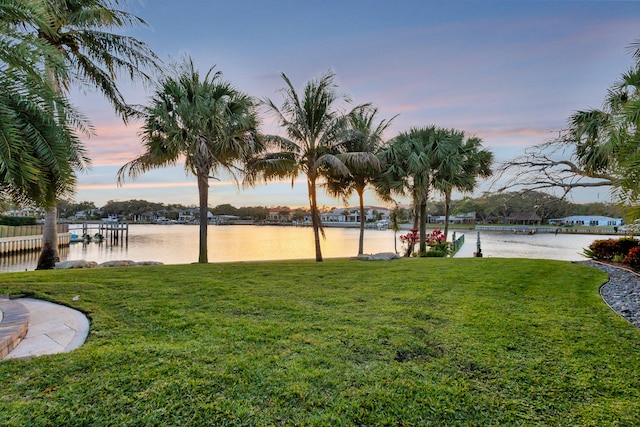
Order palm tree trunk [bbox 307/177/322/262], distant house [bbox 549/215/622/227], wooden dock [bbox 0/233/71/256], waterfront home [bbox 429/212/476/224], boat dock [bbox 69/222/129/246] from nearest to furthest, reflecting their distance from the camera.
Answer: palm tree trunk [bbox 307/177/322/262] → wooden dock [bbox 0/233/71/256] → boat dock [bbox 69/222/129/246] → distant house [bbox 549/215/622/227] → waterfront home [bbox 429/212/476/224]

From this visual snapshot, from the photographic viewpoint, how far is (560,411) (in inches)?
93.9

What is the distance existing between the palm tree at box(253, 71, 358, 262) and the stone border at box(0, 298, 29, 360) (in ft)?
25.3

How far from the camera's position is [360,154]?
11.2 m

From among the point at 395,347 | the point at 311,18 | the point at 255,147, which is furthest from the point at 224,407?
the point at 311,18

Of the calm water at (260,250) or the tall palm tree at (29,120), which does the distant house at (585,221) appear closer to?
the calm water at (260,250)

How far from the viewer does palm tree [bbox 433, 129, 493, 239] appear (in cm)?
1393

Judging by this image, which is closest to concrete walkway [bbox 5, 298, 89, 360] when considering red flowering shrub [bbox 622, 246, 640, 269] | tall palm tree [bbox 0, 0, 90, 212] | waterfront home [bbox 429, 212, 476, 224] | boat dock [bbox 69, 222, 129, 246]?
tall palm tree [bbox 0, 0, 90, 212]

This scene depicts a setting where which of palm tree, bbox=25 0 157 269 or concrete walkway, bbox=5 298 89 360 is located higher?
palm tree, bbox=25 0 157 269

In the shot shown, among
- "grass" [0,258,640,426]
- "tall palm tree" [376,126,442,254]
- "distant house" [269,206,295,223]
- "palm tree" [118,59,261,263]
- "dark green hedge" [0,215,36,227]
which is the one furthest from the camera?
"distant house" [269,206,295,223]

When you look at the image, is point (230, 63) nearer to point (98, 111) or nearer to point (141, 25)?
point (141, 25)

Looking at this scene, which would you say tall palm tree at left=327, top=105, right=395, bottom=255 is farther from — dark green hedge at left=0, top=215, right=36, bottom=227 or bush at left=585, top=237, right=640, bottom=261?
dark green hedge at left=0, top=215, right=36, bottom=227

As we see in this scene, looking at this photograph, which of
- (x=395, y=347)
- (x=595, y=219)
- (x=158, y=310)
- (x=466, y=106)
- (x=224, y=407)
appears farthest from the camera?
(x=595, y=219)

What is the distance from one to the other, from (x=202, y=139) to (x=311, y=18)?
499cm

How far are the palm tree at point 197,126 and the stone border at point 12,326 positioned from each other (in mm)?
6415
